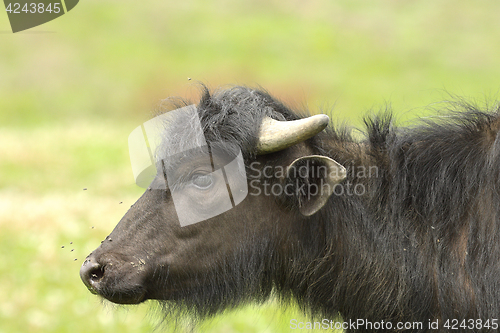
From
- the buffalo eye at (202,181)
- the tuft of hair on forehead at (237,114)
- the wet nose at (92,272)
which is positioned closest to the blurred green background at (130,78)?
the tuft of hair on forehead at (237,114)

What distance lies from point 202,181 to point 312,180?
0.87m

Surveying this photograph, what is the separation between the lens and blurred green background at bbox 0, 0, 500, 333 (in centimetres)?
911

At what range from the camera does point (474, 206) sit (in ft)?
12.9

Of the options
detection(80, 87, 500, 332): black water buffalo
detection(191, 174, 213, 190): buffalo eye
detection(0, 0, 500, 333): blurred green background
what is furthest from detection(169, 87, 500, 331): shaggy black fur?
detection(0, 0, 500, 333): blurred green background

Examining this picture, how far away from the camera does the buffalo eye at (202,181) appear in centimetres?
412

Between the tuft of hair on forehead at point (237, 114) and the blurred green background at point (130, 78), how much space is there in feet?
2.48

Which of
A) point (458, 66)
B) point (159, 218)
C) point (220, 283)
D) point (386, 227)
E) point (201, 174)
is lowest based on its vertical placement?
point (458, 66)

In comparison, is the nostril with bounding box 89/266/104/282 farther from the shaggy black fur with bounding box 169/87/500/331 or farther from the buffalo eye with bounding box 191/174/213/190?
the shaggy black fur with bounding box 169/87/500/331

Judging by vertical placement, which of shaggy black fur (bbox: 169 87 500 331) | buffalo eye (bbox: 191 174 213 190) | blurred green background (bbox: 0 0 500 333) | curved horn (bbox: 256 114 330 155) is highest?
curved horn (bbox: 256 114 330 155)

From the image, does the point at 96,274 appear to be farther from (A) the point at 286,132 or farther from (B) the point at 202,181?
(A) the point at 286,132

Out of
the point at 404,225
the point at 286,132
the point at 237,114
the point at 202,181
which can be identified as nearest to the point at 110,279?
the point at 202,181

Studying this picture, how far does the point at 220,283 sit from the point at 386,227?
4.72 feet

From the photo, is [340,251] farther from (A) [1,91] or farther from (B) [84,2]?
(B) [84,2]

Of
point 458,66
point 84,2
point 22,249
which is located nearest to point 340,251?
point 22,249
